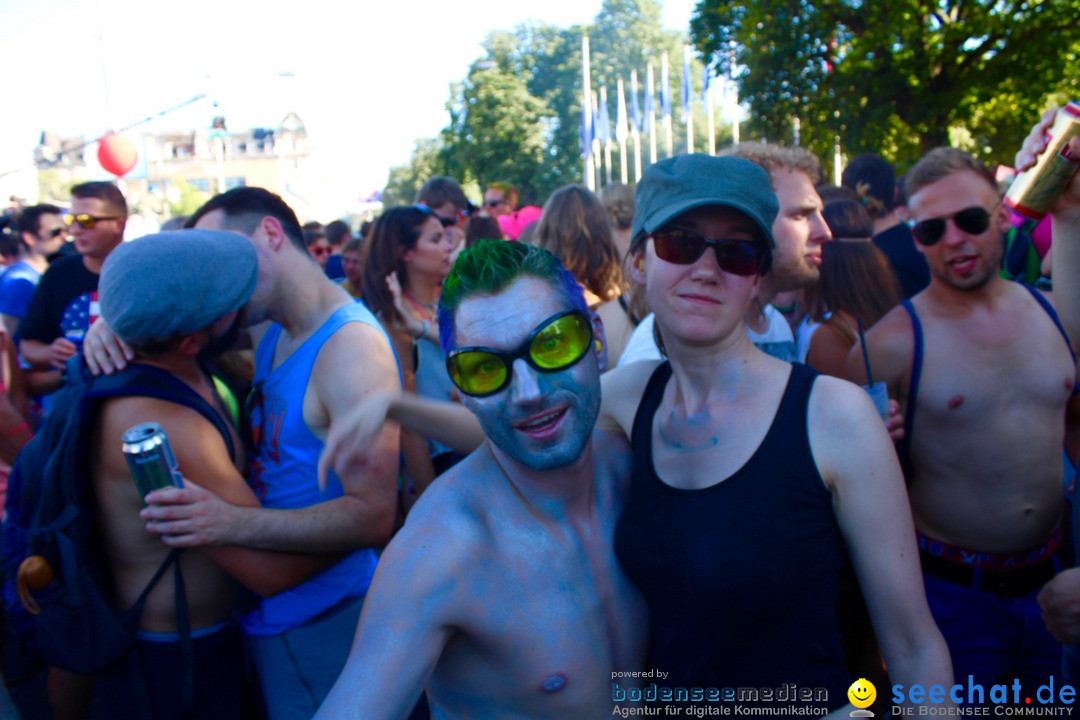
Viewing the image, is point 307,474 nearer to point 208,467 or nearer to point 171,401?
point 208,467

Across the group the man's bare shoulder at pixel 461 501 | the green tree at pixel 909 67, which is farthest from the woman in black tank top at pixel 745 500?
the green tree at pixel 909 67

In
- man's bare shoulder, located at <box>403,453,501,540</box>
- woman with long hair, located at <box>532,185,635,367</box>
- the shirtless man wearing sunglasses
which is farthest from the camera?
woman with long hair, located at <box>532,185,635,367</box>

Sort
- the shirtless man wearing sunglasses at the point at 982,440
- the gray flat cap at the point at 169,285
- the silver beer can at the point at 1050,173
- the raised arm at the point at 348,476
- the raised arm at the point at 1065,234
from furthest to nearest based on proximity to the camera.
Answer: the shirtless man wearing sunglasses at the point at 982,440 → the raised arm at the point at 348,476 → the gray flat cap at the point at 169,285 → the raised arm at the point at 1065,234 → the silver beer can at the point at 1050,173

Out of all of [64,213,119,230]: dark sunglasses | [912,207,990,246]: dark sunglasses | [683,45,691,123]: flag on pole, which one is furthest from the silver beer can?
[683,45,691,123]: flag on pole

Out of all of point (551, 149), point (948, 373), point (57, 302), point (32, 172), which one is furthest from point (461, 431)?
point (32, 172)

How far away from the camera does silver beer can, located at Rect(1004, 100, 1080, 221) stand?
1.96 metres

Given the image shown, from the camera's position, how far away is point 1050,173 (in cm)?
203

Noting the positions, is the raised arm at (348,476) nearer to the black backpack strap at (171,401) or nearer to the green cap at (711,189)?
the black backpack strap at (171,401)

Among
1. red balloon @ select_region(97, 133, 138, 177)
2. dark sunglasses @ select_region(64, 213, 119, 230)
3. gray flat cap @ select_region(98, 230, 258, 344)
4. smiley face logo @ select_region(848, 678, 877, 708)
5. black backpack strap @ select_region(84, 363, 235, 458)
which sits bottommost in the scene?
smiley face logo @ select_region(848, 678, 877, 708)

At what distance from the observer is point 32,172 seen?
71500mm

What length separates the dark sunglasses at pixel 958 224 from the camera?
2670mm

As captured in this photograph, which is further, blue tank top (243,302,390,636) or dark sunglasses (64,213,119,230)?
dark sunglasses (64,213,119,230)

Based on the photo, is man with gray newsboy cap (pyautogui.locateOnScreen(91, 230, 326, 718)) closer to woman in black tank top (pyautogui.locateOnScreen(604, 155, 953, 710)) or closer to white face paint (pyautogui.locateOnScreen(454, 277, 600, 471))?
white face paint (pyautogui.locateOnScreen(454, 277, 600, 471))

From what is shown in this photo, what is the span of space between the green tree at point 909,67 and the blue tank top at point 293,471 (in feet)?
50.1
